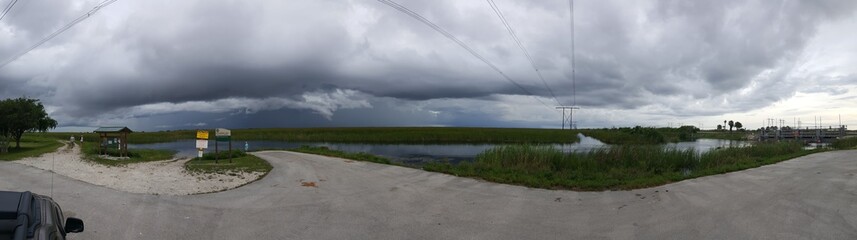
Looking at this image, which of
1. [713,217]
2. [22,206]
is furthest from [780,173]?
[22,206]

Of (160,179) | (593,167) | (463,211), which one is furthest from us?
(593,167)

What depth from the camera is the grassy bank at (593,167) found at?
13861 mm

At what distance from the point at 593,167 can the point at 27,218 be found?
19.0 m

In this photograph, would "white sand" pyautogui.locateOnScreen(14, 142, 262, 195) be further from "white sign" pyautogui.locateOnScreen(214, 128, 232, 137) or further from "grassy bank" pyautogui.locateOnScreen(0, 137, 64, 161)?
"grassy bank" pyautogui.locateOnScreen(0, 137, 64, 161)

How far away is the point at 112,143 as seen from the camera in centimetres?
2625

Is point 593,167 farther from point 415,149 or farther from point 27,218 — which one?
point 415,149

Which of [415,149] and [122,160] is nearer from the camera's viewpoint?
[122,160]

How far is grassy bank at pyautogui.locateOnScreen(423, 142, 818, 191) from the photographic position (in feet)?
45.5

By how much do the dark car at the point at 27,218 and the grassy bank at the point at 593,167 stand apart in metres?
11.3

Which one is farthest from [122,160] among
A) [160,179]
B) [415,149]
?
[415,149]

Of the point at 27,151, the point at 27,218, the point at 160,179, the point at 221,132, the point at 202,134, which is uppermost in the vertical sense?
the point at 221,132

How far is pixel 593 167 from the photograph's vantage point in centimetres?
1961

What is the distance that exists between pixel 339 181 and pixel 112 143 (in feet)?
61.6

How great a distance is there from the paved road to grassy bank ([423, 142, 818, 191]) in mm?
1178
